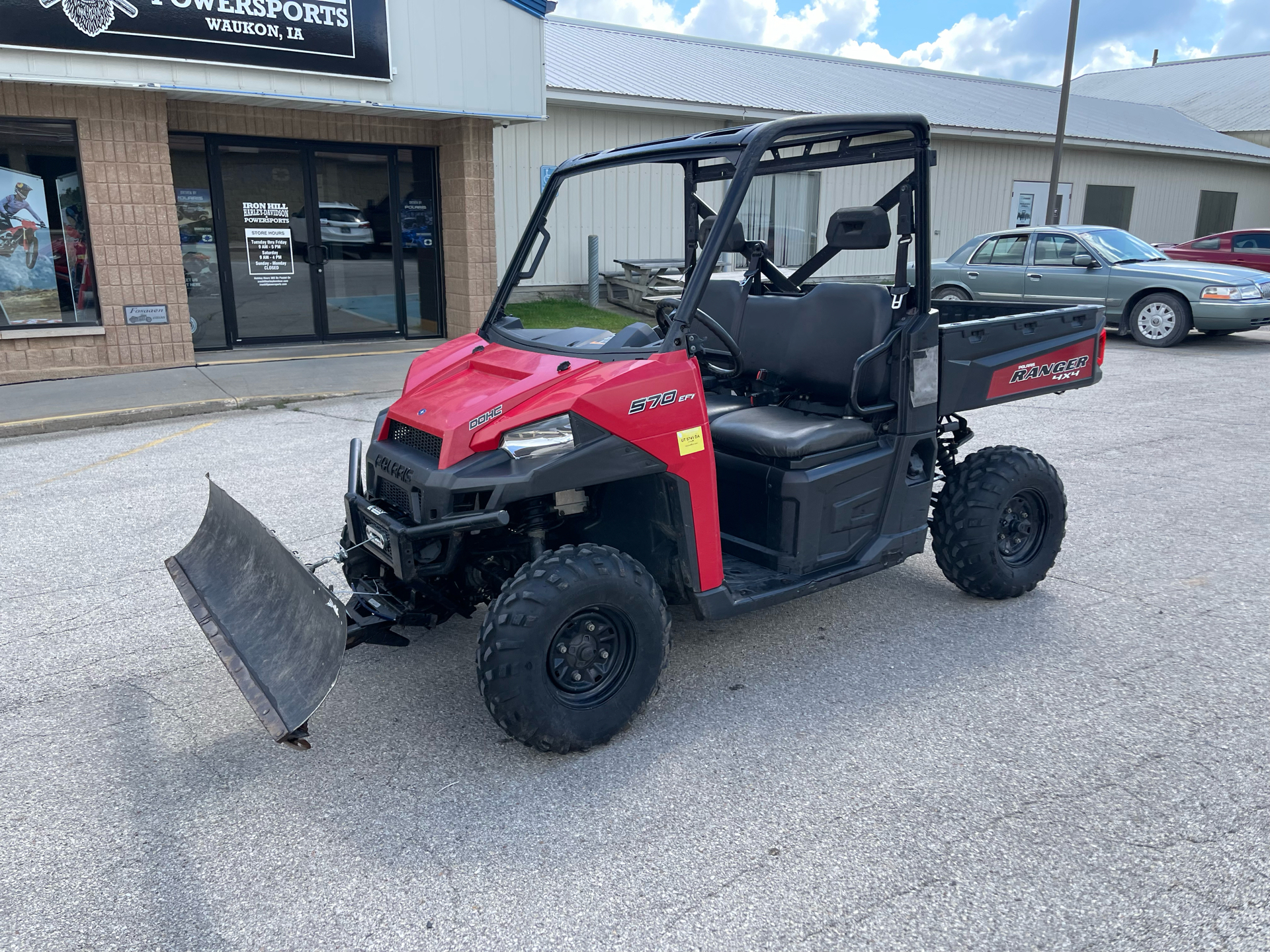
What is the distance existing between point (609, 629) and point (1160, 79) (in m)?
46.4

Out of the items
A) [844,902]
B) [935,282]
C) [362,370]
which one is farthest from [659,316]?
[935,282]

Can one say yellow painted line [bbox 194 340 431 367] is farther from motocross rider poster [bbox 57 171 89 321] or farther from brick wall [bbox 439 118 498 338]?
motocross rider poster [bbox 57 171 89 321]

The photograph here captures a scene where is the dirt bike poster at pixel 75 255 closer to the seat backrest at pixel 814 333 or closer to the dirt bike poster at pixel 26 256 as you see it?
the dirt bike poster at pixel 26 256

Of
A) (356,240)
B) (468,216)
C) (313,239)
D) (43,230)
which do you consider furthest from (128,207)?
(468,216)

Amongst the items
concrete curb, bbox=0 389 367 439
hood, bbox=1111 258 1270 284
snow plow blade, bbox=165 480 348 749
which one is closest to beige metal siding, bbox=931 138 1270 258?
hood, bbox=1111 258 1270 284

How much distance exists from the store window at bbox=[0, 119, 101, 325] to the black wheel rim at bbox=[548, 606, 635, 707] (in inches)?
372

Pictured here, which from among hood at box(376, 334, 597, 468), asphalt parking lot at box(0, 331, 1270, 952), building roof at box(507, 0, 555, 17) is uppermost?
building roof at box(507, 0, 555, 17)

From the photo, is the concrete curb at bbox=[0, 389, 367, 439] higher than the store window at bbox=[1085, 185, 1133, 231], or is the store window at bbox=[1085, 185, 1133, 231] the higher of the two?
the store window at bbox=[1085, 185, 1133, 231]

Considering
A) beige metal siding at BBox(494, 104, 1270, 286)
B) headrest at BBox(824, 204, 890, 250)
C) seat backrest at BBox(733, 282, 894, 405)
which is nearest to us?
headrest at BBox(824, 204, 890, 250)

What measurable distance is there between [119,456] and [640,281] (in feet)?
30.4

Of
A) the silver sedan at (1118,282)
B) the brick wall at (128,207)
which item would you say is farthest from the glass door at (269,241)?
the silver sedan at (1118,282)

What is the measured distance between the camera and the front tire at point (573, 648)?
10.3 feet

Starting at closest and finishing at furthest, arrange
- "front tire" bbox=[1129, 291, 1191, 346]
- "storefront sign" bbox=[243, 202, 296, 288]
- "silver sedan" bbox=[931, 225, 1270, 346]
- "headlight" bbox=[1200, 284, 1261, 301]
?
"storefront sign" bbox=[243, 202, 296, 288]
"headlight" bbox=[1200, 284, 1261, 301]
"silver sedan" bbox=[931, 225, 1270, 346]
"front tire" bbox=[1129, 291, 1191, 346]

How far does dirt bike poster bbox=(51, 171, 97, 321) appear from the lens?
10344mm
